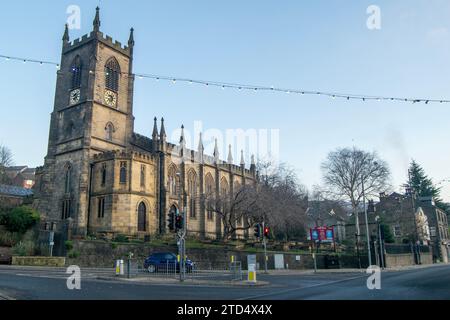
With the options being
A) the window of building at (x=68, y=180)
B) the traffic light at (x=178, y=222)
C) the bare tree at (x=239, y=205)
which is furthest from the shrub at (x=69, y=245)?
the traffic light at (x=178, y=222)

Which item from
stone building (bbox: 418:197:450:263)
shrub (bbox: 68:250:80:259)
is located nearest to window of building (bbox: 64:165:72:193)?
shrub (bbox: 68:250:80:259)

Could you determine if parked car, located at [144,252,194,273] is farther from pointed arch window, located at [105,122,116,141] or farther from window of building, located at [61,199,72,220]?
pointed arch window, located at [105,122,116,141]

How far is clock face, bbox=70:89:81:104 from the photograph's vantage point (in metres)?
46.1

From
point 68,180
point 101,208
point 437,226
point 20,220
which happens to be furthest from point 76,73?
point 437,226

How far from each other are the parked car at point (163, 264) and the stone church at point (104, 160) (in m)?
14.6

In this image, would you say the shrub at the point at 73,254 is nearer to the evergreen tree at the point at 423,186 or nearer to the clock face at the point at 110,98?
the clock face at the point at 110,98

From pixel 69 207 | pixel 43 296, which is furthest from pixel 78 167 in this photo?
pixel 43 296

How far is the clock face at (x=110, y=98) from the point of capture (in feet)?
153

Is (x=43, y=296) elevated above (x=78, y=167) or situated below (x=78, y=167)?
below

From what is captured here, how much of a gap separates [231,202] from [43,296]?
32.2 metres
